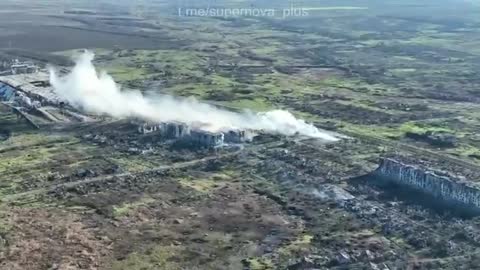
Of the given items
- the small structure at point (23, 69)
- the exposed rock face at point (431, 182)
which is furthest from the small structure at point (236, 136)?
the small structure at point (23, 69)

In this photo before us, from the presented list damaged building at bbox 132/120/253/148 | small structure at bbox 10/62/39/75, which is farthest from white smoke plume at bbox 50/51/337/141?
small structure at bbox 10/62/39/75

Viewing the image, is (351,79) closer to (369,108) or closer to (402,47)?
(369,108)

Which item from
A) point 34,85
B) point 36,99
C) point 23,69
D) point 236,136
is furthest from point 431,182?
point 23,69

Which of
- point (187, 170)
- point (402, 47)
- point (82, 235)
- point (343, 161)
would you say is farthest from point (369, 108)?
point (402, 47)

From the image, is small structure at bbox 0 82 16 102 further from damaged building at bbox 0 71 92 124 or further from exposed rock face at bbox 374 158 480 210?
exposed rock face at bbox 374 158 480 210

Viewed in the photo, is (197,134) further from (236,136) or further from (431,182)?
(431,182)

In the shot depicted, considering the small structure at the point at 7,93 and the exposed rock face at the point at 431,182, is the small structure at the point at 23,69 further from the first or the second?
the exposed rock face at the point at 431,182
